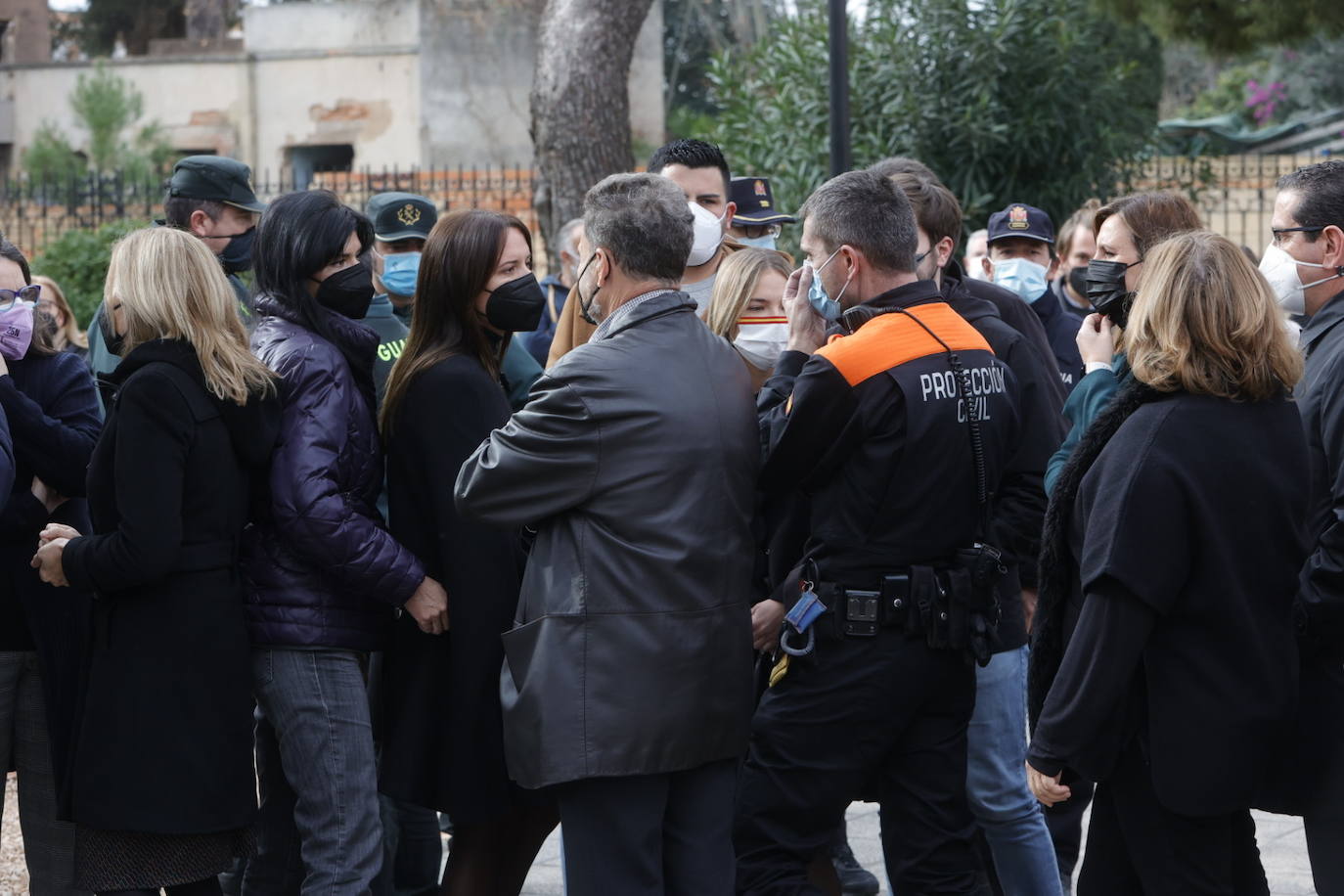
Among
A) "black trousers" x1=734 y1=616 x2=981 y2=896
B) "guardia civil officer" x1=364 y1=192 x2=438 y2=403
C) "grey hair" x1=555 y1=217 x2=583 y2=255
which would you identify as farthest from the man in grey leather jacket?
"grey hair" x1=555 y1=217 x2=583 y2=255

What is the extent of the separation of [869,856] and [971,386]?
2.39 metres

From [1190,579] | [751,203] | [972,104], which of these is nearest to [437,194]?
[972,104]

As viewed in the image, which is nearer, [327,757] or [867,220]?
[867,220]

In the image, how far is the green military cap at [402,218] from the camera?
5.66 m

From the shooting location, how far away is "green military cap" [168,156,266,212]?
4.83 m

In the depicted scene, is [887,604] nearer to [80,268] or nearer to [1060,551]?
[1060,551]

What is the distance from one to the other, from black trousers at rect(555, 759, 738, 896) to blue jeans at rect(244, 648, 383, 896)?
612 millimetres

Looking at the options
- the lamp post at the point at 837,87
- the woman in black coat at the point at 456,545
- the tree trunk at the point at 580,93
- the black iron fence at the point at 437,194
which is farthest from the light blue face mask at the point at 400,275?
the black iron fence at the point at 437,194

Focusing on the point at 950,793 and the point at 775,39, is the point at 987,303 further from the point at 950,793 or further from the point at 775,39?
the point at 775,39

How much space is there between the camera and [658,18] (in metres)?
24.5

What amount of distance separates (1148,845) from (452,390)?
1900 millimetres

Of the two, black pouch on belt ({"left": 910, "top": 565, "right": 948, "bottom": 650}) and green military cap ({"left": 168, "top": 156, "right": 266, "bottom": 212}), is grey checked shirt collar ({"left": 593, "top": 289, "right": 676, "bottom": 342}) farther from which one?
green military cap ({"left": 168, "top": 156, "right": 266, "bottom": 212})

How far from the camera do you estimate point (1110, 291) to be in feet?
13.0

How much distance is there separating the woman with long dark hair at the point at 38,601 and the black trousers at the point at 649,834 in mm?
1374
